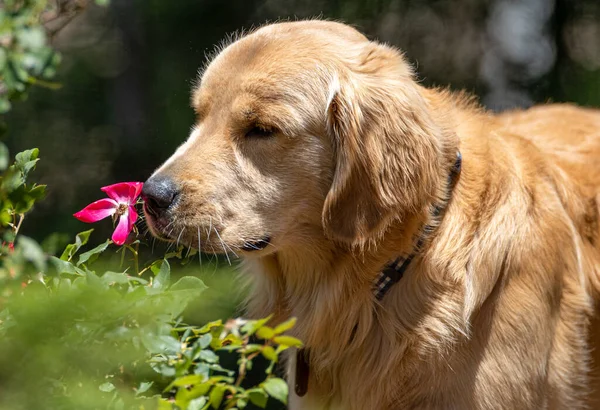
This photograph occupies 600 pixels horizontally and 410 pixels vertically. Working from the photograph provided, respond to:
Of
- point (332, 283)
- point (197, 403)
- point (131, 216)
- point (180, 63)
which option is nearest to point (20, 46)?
point (197, 403)

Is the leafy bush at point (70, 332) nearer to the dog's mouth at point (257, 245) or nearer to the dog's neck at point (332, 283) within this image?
the dog's mouth at point (257, 245)

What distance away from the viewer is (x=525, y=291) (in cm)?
255

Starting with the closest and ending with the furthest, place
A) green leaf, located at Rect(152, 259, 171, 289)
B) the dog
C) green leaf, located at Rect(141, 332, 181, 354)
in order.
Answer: green leaf, located at Rect(141, 332, 181, 354)
green leaf, located at Rect(152, 259, 171, 289)
the dog

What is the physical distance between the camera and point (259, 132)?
246 cm

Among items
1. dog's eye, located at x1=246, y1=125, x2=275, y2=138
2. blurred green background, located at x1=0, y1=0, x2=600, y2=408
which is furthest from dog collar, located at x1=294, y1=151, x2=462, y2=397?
blurred green background, located at x1=0, y1=0, x2=600, y2=408

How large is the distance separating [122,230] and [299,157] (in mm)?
627

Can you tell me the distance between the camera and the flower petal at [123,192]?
2164 millimetres

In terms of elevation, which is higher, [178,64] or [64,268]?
[64,268]

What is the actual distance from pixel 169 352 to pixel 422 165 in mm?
1163

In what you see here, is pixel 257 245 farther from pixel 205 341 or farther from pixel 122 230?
pixel 205 341

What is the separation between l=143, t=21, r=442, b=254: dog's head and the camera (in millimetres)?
2412

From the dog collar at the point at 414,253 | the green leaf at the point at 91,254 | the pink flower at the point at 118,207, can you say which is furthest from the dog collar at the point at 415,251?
the green leaf at the point at 91,254

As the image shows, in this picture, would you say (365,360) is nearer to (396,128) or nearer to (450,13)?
(396,128)

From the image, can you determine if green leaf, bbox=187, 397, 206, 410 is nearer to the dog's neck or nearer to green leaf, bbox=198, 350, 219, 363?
green leaf, bbox=198, 350, 219, 363
